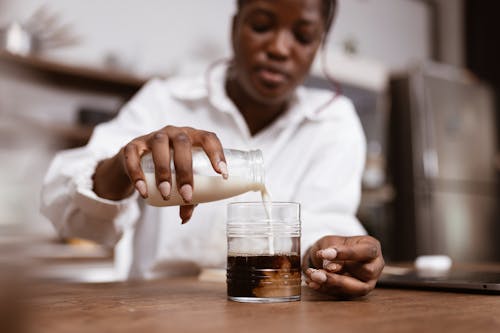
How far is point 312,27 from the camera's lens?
1.35 metres

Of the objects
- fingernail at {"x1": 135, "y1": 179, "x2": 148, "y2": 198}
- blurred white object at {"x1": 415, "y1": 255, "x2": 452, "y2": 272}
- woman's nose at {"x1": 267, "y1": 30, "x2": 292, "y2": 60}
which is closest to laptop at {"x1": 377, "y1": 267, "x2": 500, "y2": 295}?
blurred white object at {"x1": 415, "y1": 255, "x2": 452, "y2": 272}

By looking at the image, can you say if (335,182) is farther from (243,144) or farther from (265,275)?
(265,275)

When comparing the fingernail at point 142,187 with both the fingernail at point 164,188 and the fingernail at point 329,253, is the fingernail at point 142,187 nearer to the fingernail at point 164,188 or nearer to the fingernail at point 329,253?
the fingernail at point 164,188

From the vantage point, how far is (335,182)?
1466 millimetres

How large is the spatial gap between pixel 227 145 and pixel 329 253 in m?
0.80

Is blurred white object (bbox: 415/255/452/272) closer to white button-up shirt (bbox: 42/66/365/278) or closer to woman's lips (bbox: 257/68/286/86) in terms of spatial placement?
white button-up shirt (bbox: 42/66/365/278)

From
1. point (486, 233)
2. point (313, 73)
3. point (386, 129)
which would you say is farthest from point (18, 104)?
point (486, 233)

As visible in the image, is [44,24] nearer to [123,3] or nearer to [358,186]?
[123,3]

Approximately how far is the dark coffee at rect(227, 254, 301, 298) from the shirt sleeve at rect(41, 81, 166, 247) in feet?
1.34

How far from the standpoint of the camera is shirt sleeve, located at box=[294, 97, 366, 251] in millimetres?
1296

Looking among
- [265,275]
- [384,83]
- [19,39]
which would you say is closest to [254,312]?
[265,275]

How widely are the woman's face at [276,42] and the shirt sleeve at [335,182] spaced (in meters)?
0.21

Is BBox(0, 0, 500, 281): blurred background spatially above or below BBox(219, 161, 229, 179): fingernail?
above

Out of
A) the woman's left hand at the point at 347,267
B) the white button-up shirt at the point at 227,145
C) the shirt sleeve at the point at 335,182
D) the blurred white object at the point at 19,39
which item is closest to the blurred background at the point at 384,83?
the blurred white object at the point at 19,39
